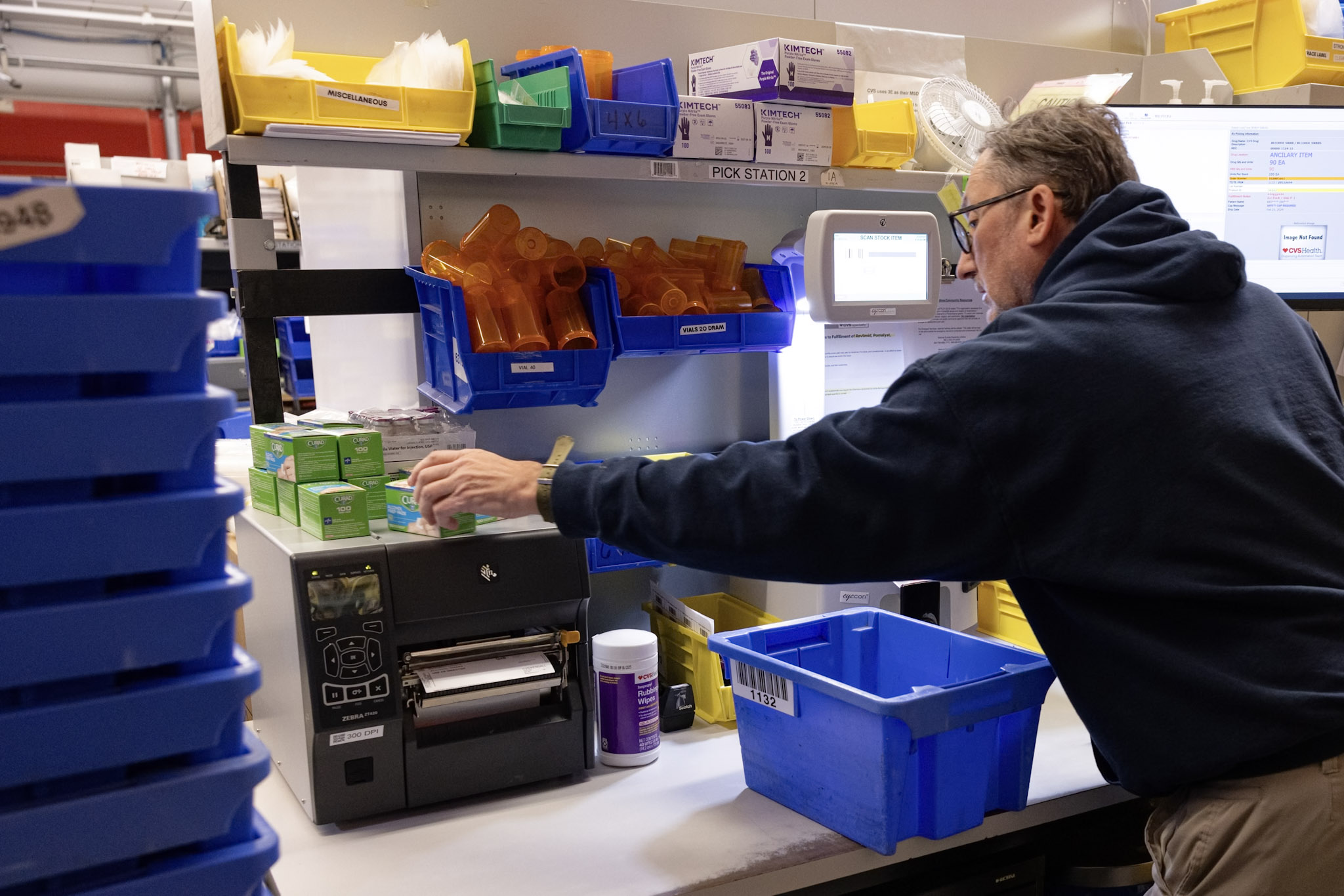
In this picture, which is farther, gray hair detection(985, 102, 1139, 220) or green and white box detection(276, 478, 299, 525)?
green and white box detection(276, 478, 299, 525)

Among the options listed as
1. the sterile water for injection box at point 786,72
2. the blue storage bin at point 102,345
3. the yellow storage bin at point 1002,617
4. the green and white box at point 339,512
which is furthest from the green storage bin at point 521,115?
the yellow storage bin at point 1002,617

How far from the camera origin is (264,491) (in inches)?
74.4

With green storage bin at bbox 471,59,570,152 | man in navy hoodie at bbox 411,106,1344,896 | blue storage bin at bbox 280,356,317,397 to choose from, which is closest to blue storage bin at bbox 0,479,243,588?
man in navy hoodie at bbox 411,106,1344,896

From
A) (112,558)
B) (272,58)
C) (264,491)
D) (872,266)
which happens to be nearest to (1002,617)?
(872,266)

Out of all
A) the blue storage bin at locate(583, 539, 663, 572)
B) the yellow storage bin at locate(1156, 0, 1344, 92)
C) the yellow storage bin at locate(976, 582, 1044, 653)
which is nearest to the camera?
the blue storage bin at locate(583, 539, 663, 572)

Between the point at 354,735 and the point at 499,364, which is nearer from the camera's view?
the point at 354,735

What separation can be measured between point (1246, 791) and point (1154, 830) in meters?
0.17

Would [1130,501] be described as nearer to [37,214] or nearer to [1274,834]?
[1274,834]

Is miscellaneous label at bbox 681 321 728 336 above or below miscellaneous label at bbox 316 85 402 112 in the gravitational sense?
below

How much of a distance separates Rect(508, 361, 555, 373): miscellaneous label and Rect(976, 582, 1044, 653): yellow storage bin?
1106 mm

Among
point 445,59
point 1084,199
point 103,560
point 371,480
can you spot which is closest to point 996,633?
point 1084,199

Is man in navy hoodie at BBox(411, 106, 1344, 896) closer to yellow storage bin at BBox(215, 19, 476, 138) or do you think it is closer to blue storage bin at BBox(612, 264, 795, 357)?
blue storage bin at BBox(612, 264, 795, 357)

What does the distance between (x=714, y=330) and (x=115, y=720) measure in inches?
53.8

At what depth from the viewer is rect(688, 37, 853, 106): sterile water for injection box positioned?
2.03 meters
